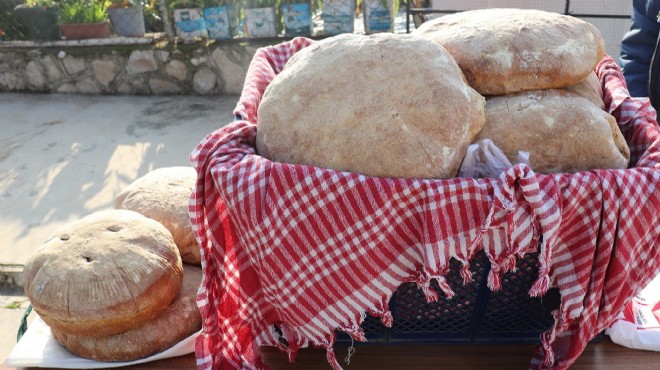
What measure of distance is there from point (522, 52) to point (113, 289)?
104 centimetres

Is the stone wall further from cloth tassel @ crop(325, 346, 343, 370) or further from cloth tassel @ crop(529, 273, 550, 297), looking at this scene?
cloth tassel @ crop(529, 273, 550, 297)

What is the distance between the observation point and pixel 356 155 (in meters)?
1.13

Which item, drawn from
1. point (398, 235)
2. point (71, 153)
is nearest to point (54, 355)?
point (398, 235)

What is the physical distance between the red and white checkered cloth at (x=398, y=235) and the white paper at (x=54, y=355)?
0.43ft

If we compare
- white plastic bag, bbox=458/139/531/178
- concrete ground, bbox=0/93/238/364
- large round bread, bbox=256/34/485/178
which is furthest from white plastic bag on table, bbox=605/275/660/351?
concrete ground, bbox=0/93/238/364

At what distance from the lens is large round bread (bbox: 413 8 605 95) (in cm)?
129

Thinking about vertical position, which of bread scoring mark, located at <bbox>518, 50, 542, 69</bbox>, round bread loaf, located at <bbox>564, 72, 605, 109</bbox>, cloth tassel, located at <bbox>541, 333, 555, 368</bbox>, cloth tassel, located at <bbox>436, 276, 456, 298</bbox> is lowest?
cloth tassel, located at <bbox>541, 333, 555, 368</bbox>

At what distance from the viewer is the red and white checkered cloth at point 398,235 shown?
1.05 meters

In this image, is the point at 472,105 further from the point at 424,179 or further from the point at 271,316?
the point at 271,316

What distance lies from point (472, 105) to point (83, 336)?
3.29 ft

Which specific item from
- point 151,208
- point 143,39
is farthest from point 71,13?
point 151,208

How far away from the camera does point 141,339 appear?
138cm

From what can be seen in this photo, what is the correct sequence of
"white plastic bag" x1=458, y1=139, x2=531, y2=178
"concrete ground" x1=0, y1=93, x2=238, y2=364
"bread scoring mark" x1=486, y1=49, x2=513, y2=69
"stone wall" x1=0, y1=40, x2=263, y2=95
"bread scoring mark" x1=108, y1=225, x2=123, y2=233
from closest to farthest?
1. "white plastic bag" x1=458, y1=139, x2=531, y2=178
2. "bread scoring mark" x1=486, y1=49, x2=513, y2=69
3. "bread scoring mark" x1=108, y1=225, x2=123, y2=233
4. "concrete ground" x1=0, y1=93, x2=238, y2=364
5. "stone wall" x1=0, y1=40, x2=263, y2=95

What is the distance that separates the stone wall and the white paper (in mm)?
4028
